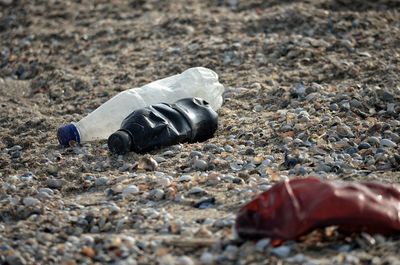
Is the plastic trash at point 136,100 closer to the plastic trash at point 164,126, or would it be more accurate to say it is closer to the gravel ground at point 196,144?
the gravel ground at point 196,144

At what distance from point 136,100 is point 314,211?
1.99m

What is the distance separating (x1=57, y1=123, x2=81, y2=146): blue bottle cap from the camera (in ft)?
15.0

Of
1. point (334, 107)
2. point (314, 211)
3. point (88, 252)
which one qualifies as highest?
point (314, 211)

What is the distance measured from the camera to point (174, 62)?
241 inches

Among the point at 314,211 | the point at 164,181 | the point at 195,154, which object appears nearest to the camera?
the point at 314,211

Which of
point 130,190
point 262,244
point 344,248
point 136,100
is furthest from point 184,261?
point 136,100

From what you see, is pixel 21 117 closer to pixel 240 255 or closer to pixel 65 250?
pixel 65 250

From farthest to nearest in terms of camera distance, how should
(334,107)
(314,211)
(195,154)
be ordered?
(334,107), (195,154), (314,211)

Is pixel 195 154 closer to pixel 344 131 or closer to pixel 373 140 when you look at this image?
pixel 344 131

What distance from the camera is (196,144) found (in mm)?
4508

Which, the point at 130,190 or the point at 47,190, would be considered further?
the point at 47,190

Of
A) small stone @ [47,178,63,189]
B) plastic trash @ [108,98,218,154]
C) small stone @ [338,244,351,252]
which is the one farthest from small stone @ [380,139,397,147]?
small stone @ [47,178,63,189]

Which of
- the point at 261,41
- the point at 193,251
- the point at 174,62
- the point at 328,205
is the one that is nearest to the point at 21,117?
the point at 174,62

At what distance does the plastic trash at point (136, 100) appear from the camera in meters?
4.65
